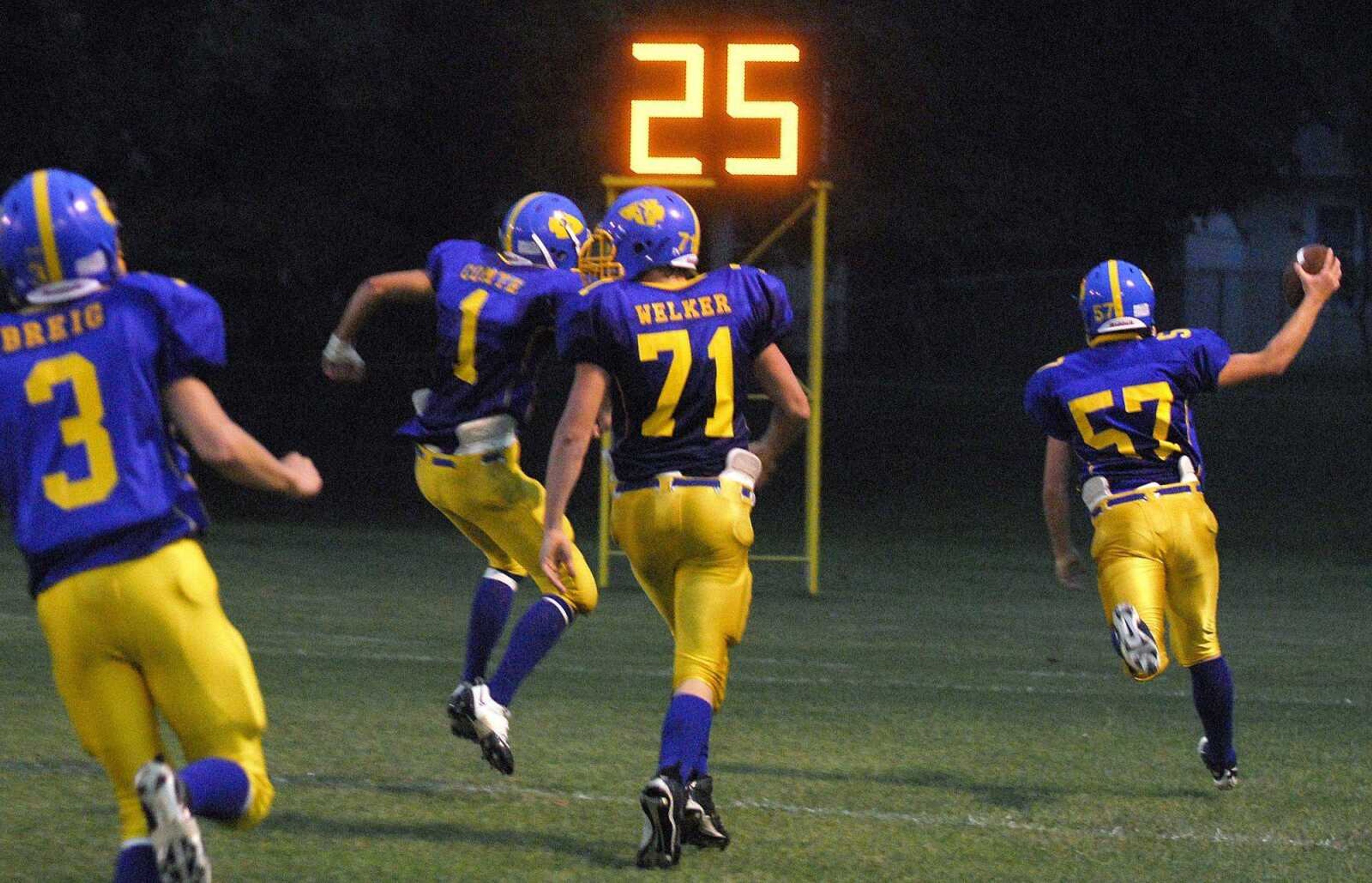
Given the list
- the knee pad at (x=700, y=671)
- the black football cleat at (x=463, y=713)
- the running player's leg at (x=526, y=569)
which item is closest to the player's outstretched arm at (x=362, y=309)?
the running player's leg at (x=526, y=569)

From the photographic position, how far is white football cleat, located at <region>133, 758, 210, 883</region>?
4387 mm

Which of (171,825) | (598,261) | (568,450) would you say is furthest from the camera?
(598,261)

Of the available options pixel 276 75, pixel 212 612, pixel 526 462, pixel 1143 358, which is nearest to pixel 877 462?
pixel 526 462

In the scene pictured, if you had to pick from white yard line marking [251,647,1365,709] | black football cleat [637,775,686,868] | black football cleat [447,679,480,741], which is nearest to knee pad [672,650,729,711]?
black football cleat [637,775,686,868]

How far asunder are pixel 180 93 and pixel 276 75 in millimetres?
961

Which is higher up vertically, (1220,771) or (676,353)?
(676,353)

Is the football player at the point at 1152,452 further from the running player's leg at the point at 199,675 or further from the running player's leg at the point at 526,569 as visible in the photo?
the running player's leg at the point at 199,675

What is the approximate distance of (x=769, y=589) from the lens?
16016 mm

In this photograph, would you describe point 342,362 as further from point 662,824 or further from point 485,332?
point 662,824

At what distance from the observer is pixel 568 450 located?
625cm

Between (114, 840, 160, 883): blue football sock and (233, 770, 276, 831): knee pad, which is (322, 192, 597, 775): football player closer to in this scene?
(233, 770, 276, 831): knee pad

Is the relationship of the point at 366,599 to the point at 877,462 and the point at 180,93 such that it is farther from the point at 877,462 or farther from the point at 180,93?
the point at 877,462

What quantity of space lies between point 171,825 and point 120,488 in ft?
2.37

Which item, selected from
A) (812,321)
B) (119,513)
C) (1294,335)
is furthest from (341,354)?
(812,321)
